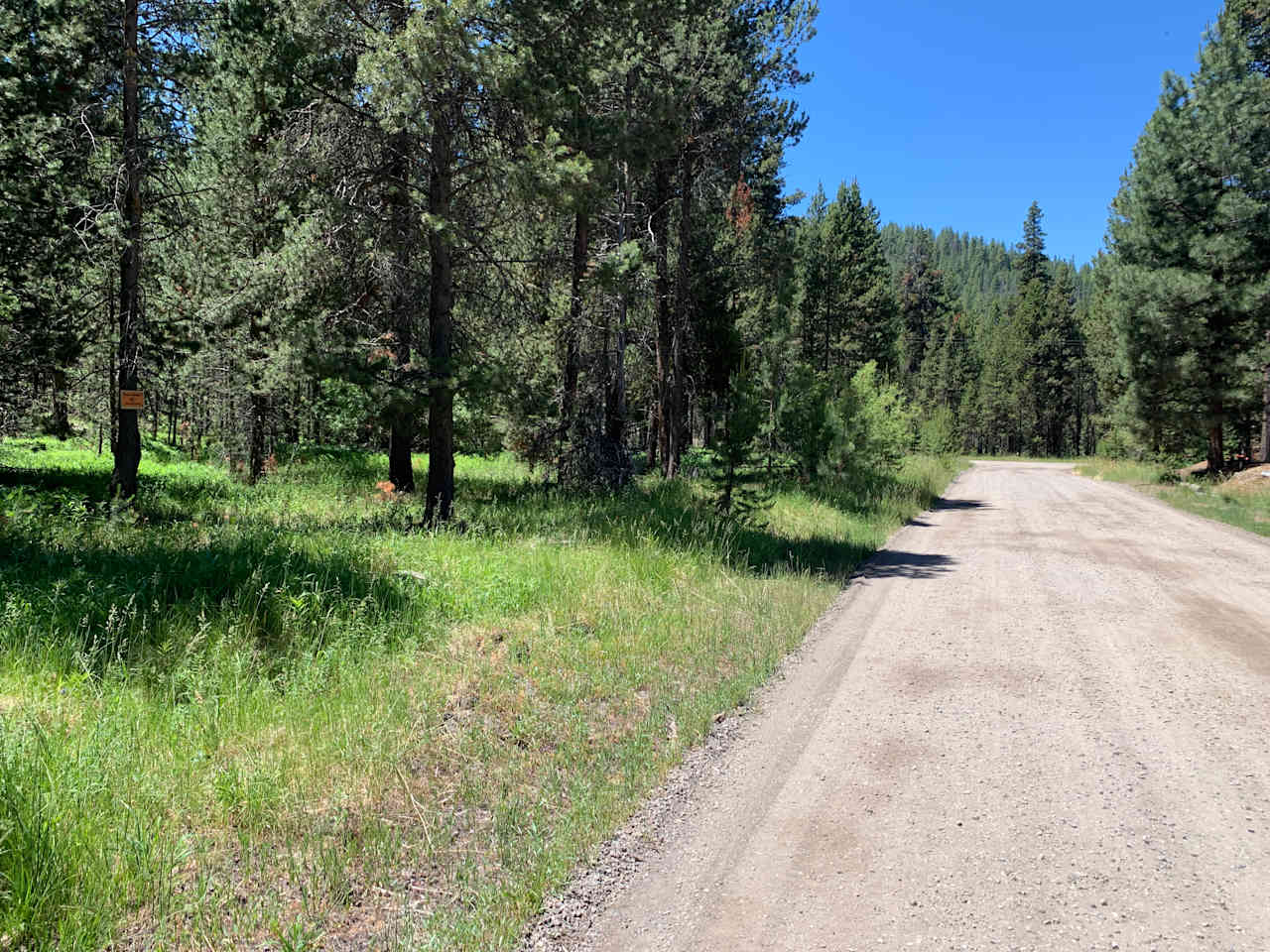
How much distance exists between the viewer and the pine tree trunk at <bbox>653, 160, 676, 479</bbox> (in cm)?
1956

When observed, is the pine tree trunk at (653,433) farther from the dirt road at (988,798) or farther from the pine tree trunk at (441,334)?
the dirt road at (988,798)

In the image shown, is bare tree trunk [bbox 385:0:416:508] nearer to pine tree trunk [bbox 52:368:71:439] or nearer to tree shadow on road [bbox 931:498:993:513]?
pine tree trunk [bbox 52:368:71:439]

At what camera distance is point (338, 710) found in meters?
4.34

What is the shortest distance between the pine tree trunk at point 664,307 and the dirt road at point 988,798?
1316cm

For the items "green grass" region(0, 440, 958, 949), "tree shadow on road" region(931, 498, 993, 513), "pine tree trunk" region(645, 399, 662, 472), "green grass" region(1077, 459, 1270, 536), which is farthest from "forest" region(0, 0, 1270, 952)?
"pine tree trunk" region(645, 399, 662, 472)

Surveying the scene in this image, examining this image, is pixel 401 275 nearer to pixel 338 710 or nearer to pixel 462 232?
pixel 462 232

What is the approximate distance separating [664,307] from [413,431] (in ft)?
33.7

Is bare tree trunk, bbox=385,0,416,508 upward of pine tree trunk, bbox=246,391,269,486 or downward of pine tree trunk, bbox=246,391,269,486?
upward

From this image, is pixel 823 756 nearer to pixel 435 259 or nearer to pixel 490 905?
pixel 490 905

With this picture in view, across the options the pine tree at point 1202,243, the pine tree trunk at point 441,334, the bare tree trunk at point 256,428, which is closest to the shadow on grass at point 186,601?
the pine tree trunk at point 441,334

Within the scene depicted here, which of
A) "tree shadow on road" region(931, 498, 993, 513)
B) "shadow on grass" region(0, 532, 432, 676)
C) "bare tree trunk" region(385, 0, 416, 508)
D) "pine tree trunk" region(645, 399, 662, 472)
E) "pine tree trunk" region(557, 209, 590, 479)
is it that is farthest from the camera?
"pine tree trunk" region(645, 399, 662, 472)

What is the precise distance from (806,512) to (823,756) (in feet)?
34.4

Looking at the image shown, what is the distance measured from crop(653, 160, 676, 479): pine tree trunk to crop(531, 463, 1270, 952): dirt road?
43.2 ft

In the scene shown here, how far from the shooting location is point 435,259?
10.5 metres
